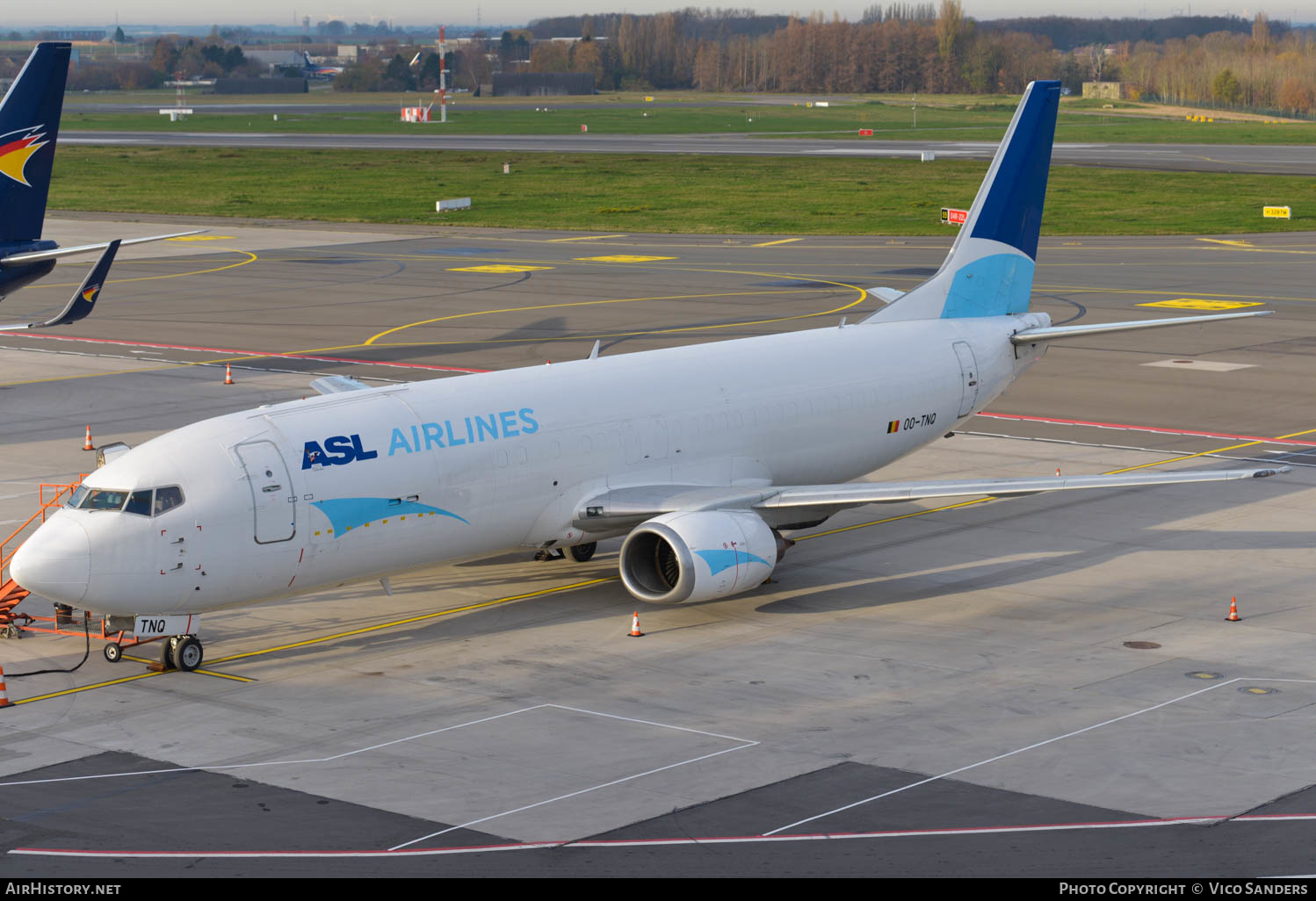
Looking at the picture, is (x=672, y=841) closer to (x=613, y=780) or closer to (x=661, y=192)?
(x=613, y=780)

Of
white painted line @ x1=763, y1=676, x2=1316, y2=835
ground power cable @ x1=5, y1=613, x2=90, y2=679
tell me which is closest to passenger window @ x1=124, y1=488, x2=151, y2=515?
ground power cable @ x1=5, y1=613, x2=90, y2=679

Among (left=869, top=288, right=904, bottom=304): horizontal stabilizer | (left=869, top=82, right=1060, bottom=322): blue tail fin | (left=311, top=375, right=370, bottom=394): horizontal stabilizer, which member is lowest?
(left=311, top=375, right=370, bottom=394): horizontal stabilizer

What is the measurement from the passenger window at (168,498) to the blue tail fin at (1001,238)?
16.5m

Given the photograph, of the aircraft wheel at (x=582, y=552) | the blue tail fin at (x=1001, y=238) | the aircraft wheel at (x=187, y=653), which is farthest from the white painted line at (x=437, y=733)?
the blue tail fin at (x=1001, y=238)

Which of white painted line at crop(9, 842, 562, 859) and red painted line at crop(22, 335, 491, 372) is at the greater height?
red painted line at crop(22, 335, 491, 372)

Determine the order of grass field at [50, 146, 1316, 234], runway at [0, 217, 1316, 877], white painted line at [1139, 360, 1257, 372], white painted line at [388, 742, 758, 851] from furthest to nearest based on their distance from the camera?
grass field at [50, 146, 1316, 234] → white painted line at [1139, 360, 1257, 372] → white painted line at [388, 742, 758, 851] → runway at [0, 217, 1316, 877]

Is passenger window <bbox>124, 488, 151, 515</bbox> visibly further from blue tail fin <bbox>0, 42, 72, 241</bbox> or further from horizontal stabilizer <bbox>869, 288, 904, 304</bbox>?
blue tail fin <bbox>0, 42, 72, 241</bbox>

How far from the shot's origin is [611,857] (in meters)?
17.8

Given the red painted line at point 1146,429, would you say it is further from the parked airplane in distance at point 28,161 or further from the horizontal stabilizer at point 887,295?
the parked airplane in distance at point 28,161

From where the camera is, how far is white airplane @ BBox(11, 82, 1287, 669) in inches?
A: 955

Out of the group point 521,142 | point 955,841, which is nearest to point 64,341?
point 955,841

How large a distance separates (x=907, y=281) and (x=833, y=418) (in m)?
41.1

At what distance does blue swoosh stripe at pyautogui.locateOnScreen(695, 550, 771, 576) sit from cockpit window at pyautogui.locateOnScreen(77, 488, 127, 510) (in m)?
9.14

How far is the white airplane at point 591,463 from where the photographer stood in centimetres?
2427
